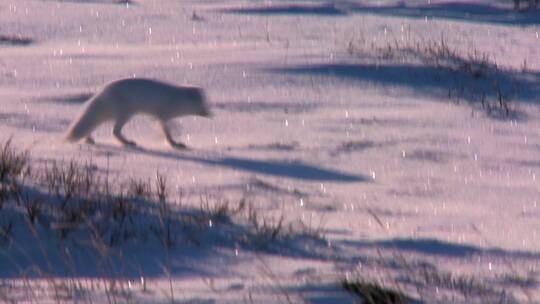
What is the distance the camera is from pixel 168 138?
6641 millimetres

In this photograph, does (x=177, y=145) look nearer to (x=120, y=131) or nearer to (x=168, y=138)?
(x=168, y=138)

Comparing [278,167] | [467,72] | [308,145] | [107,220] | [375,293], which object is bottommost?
[467,72]

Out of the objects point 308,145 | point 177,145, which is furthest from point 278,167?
point 177,145

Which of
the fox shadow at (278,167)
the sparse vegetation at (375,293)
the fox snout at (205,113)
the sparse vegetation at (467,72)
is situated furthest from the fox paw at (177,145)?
the sparse vegetation at (375,293)

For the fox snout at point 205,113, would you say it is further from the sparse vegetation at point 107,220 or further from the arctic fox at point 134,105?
the sparse vegetation at point 107,220

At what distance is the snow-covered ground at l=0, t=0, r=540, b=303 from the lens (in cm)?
374

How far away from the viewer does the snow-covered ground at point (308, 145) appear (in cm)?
374

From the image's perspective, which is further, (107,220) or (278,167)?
(278,167)

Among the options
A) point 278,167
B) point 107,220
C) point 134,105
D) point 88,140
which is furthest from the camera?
point 134,105

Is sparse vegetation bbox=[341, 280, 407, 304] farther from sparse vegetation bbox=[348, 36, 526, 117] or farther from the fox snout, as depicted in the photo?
sparse vegetation bbox=[348, 36, 526, 117]

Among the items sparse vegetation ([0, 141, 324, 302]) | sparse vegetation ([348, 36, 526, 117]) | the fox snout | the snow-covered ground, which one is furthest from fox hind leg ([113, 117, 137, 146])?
sparse vegetation ([348, 36, 526, 117])

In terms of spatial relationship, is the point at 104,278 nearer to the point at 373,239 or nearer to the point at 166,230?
the point at 166,230

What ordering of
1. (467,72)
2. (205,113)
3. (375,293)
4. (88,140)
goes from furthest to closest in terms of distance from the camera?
(467,72), (205,113), (88,140), (375,293)

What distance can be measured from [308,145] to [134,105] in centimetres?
100
